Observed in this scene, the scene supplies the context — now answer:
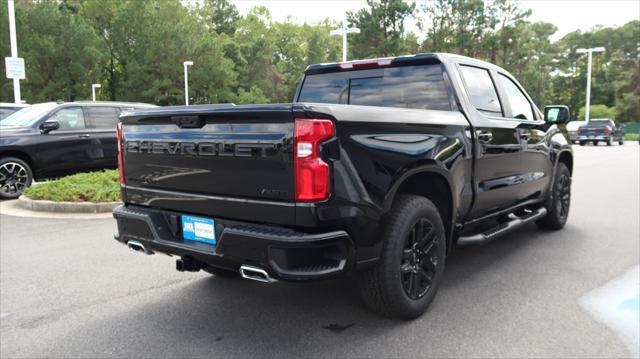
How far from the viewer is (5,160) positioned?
8.45 metres

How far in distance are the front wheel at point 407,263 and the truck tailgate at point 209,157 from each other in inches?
31.1

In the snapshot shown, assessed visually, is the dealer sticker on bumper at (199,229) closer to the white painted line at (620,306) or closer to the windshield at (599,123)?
the white painted line at (620,306)

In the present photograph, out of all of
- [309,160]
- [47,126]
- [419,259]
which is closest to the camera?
[309,160]

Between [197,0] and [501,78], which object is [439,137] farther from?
[197,0]

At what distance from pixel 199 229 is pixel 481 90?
113 inches

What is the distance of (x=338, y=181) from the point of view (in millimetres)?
2832

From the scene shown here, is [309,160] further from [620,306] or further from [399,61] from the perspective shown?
[620,306]

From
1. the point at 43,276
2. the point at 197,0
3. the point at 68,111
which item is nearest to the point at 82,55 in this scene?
the point at 197,0

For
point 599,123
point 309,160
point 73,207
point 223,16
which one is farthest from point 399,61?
point 223,16

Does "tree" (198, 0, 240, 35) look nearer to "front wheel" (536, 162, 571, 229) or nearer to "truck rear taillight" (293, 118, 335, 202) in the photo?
"front wheel" (536, 162, 571, 229)

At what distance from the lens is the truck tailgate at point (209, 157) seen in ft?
9.27

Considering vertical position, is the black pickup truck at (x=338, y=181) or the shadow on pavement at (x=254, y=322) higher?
the black pickup truck at (x=338, y=181)

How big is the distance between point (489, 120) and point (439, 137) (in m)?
1.02

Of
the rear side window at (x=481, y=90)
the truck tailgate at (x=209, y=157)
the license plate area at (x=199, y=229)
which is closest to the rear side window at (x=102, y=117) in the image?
the truck tailgate at (x=209, y=157)
